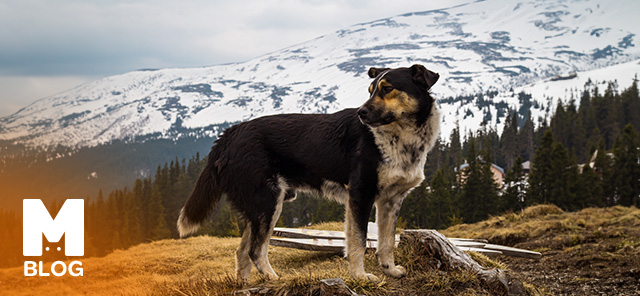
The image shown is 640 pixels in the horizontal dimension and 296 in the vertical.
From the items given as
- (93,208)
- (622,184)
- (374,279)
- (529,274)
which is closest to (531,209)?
(529,274)

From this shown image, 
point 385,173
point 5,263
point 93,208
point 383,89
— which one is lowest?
point 5,263

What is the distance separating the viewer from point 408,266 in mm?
9250

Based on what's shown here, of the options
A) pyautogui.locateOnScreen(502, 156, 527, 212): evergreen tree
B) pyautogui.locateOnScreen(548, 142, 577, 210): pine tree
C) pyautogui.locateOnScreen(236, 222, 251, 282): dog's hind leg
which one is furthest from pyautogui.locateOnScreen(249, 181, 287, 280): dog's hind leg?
pyautogui.locateOnScreen(502, 156, 527, 212): evergreen tree

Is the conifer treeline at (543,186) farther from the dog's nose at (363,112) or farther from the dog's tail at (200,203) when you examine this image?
the dog's nose at (363,112)

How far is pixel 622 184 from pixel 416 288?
253ft

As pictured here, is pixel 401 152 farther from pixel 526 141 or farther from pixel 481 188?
pixel 526 141

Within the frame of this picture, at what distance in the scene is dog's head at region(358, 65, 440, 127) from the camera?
7465 millimetres

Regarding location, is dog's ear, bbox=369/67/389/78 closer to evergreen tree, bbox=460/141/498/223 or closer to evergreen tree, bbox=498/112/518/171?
evergreen tree, bbox=460/141/498/223

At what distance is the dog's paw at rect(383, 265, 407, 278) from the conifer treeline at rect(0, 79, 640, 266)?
17063mm

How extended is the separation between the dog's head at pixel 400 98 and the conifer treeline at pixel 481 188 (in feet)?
61.0

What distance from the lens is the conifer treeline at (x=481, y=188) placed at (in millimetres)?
74625

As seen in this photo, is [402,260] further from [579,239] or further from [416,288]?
[579,239]

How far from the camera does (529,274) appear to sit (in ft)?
40.7

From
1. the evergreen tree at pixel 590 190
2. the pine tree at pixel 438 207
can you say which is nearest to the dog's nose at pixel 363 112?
the evergreen tree at pixel 590 190
